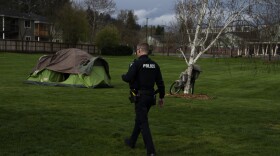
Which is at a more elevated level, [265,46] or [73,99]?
[265,46]

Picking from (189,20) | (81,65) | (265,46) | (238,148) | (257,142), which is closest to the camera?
(238,148)

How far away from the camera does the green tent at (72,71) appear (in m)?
21.6

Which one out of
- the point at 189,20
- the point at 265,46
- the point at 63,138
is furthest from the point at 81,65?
the point at 63,138

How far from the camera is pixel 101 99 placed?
53.1 ft

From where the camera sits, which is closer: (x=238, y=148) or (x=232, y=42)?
(x=238, y=148)

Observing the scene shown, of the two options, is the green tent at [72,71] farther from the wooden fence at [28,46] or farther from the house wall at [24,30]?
the house wall at [24,30]

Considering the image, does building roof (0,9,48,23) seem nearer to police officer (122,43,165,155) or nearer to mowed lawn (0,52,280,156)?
mowed lawn (0,52,280,156)

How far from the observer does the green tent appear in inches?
851

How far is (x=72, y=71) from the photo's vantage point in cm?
2191

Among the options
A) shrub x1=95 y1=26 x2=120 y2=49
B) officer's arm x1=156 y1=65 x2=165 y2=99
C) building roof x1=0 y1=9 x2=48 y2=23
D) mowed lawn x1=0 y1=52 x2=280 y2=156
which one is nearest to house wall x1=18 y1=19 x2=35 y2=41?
building roof x1=0 y1=9 x2=48 y2=23

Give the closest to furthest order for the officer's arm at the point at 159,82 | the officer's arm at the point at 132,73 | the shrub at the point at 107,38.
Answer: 1. the officer's arm at the point at 132,73
2. the officer's arm at the point at 159,82
3. the shrub at the point at 107,38

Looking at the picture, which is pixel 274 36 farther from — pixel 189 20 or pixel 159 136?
pixel 189 20

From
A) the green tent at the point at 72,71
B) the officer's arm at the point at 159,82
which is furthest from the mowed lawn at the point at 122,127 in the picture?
the green tent at the point at 72,71

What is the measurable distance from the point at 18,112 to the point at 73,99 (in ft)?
14.3
